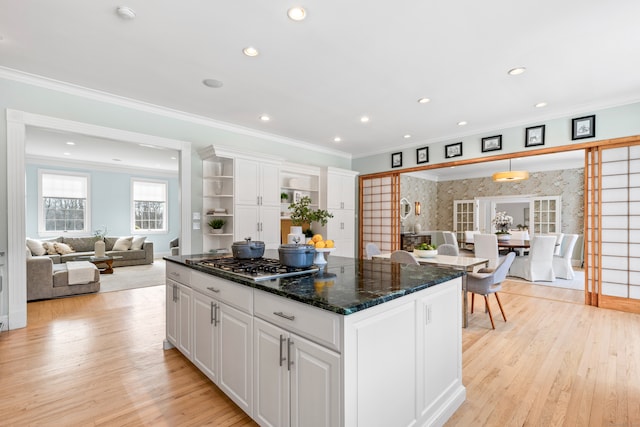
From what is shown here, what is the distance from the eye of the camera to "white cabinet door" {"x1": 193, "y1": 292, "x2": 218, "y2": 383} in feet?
6.73

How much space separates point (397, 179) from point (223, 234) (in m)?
3.81

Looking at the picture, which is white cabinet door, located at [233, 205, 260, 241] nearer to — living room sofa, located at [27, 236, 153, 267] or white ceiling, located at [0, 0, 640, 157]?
white ceiling, located at [0, 0, 640, 157]

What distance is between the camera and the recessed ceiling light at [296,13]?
2.19 meters

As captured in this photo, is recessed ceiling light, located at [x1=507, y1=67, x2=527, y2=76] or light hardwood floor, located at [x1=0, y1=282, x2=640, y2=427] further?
recessed ceiling light, located at [x1=507, y1=67, x2=527, y2=76]

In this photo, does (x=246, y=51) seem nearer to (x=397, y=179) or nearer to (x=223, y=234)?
(x=223, y=234)

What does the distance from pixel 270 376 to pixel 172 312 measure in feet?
5.01

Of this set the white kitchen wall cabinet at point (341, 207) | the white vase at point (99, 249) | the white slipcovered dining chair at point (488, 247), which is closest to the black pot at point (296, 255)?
the white kitchen wall cabinet at point (341, 207)

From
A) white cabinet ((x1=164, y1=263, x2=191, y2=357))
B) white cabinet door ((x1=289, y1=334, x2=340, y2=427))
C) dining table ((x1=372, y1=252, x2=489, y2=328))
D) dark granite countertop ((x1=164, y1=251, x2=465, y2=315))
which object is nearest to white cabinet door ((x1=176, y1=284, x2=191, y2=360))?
white cabinet ((x1=164, y1=263, x2=191, y2=357))

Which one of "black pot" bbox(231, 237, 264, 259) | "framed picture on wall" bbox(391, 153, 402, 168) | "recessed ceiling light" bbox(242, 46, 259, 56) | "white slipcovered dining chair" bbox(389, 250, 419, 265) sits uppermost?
"recessed ceiling light" bbox(242, 46, 259, 56)

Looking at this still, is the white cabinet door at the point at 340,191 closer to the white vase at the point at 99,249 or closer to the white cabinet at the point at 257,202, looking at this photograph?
the white cabinet at the point at 257,202

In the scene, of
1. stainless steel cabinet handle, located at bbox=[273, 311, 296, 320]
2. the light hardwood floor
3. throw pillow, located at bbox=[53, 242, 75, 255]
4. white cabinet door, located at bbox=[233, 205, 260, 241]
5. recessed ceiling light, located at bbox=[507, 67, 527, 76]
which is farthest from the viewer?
throw pillow, located at bbox=[53, 242, 75, 255]

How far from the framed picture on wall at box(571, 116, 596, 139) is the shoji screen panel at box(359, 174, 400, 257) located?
9.72ft

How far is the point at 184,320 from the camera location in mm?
2455

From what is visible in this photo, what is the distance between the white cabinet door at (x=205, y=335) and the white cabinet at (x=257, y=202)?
238 cm
